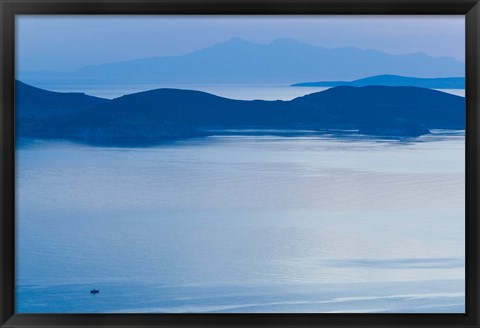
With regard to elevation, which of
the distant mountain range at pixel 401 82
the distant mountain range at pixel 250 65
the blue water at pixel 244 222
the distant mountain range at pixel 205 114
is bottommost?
the blue water at pixel 244 222

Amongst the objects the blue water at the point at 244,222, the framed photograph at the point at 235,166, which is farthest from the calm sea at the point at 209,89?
the blue water at the point at 244,222

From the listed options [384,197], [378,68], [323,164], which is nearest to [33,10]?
[323,164]

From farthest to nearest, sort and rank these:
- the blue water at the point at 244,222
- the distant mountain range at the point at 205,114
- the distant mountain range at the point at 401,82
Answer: the distant mountain range at the point at 401,82 < the distant mountain range at the point at 205,114 < the blue water at the point at 244,222

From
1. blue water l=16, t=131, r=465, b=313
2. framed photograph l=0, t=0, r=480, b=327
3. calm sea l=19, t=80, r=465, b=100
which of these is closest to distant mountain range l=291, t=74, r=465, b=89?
framed photograph l=0, t=0, r=480, b=327

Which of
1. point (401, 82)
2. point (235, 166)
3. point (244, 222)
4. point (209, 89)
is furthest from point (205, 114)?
point (401, 82)

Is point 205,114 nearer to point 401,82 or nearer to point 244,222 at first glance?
point 244,222

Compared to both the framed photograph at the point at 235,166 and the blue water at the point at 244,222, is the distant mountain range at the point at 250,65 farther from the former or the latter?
the blue water at the point at 244,222

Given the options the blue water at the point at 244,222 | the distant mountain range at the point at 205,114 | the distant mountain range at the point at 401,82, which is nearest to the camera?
the blue water at the point at 244,222

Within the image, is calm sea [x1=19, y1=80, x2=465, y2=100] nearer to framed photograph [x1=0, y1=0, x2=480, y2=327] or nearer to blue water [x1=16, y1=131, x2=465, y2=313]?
framed photograph [x1=0, y1=0, x2=480, y2=327]
